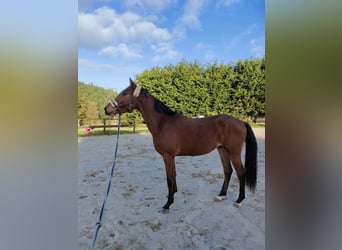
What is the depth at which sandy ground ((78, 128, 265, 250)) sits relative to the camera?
55.8 inches

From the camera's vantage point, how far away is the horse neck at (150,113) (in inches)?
80.1

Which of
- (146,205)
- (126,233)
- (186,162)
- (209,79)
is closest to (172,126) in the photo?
(146,205)

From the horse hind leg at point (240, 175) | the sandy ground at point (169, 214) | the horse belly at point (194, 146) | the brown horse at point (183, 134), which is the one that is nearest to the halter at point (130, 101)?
the brown horse at point (183, 134)

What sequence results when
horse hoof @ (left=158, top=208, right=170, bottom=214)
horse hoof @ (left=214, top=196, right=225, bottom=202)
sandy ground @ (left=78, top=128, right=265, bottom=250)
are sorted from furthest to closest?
horse hoof @ (left=214, top=196, right=225, bottom=202) → horse hoof @ (left=158, top=208, right=170, bottom=214) → sandy ground @ (left=78, top=128, right=265, bottom=250)

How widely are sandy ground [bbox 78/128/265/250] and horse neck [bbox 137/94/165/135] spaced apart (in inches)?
31.5

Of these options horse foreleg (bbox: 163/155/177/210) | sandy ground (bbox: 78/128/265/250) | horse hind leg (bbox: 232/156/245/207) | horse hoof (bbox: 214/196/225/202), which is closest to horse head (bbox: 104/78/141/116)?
horse foreleg (bbox: 163/155/177/210)

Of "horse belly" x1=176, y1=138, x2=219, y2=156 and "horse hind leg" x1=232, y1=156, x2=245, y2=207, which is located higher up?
"horse belly" x1=176, y1=138, x2=219, y2=156

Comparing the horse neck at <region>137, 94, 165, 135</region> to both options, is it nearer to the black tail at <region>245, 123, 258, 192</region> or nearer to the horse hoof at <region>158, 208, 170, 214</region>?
the horse hoof at <region>158, 208, 170, 214</region>

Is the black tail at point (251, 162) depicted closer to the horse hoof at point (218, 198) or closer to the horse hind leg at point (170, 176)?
the horse hoof at point (218, 198)

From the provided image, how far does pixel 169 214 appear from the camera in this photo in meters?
1.85
